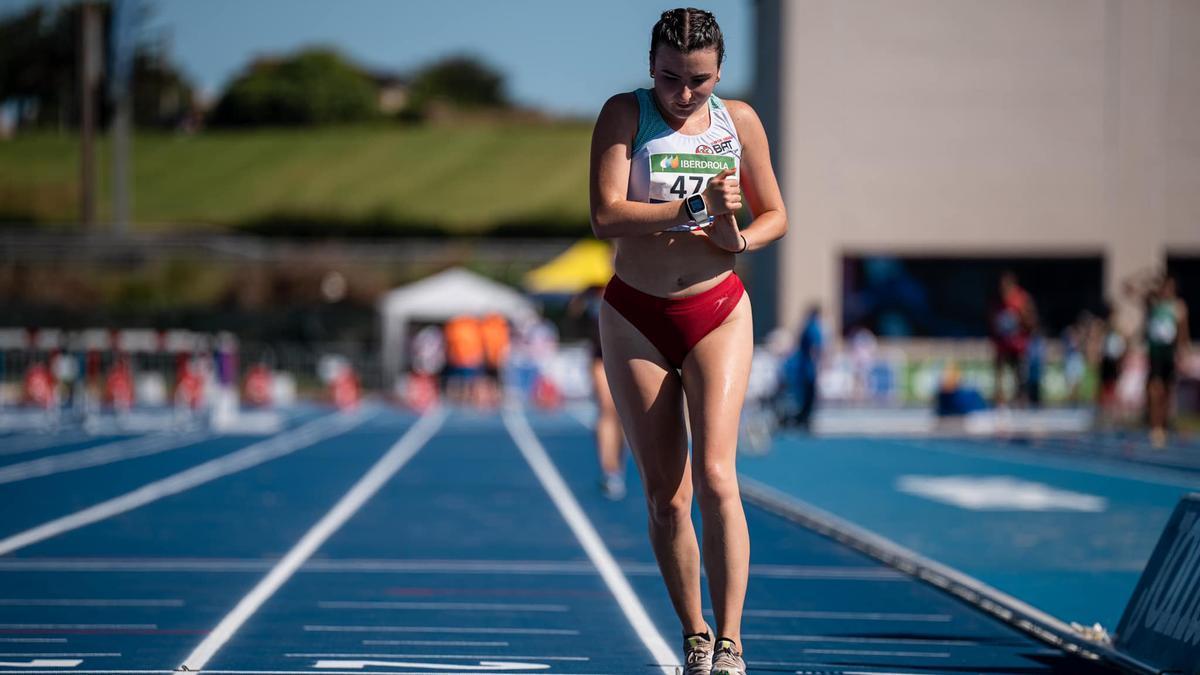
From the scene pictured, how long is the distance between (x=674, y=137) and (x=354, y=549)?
5019 mm

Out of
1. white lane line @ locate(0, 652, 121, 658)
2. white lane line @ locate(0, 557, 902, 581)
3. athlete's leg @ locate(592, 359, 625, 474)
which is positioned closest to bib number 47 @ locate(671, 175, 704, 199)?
white lane line @ locate(0, 652, 121, 658)

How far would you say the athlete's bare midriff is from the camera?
17.0 feet

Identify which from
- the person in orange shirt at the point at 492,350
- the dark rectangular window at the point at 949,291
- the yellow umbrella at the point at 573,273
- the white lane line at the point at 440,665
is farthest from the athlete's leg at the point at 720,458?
the dark rectangular window at the point at 949,291

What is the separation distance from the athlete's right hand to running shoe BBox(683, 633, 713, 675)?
4.42 feet

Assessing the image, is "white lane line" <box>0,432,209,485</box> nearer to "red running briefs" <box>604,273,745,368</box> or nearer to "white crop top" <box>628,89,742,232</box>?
"red running briefs" <box>604,273,745,368</box>

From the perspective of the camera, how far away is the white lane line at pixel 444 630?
22.0 ft

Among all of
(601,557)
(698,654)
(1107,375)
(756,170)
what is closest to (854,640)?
(698,654)

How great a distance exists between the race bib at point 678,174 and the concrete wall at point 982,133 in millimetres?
36071

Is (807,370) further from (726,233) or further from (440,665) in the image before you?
(726,233)

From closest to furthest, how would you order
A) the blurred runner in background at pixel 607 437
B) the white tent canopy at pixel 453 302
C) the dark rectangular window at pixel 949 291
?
1. the blurred runner in background at pixel 607 437
2. the white tent canopy at pixel 453 302
3. the dark rectangular window at pixel 949 291

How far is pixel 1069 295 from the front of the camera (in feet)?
136

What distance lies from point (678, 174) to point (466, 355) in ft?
92.1

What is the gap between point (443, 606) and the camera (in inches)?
293

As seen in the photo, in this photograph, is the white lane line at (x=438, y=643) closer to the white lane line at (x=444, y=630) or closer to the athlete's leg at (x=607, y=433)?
the white lane line at (x=444, y=630)
